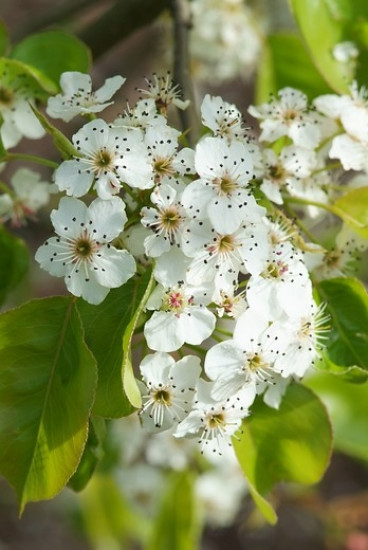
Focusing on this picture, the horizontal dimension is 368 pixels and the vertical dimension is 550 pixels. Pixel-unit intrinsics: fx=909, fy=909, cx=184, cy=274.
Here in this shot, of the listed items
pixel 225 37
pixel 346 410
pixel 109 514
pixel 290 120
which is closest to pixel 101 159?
pixel 290 120

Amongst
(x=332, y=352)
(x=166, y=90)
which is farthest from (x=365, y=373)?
(x=166, y=90)

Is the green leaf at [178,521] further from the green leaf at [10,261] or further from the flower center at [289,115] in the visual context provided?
Answer: the flower center at [289,115]

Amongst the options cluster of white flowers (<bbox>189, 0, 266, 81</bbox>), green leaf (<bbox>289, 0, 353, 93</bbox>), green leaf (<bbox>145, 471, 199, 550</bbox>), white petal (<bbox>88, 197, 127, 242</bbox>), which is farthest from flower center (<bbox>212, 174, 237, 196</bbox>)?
cluster of white flowers (<bbox>189, 0, 266, 81</bbox>)

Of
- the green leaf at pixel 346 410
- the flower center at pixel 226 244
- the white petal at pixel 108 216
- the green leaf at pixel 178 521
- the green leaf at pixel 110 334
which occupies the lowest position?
the green leaf at pixel 178 521

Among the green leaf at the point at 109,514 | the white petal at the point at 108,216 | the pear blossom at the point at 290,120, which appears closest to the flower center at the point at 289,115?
the pear blossom at the point at 290,120

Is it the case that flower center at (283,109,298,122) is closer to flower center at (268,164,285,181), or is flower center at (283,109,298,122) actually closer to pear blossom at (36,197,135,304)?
flower center at (268,164,285,181)

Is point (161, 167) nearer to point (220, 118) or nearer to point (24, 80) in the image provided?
point (220, 118)
